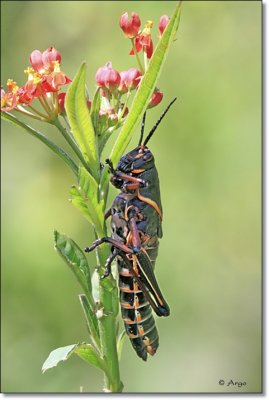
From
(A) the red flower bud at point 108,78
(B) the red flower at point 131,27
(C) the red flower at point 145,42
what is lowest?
(A) the red flower bud at point 108,78

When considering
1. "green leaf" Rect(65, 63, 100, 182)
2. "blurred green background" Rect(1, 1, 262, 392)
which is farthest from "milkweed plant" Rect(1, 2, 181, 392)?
"blurred green background" Rect(1, 1, 262, 392)

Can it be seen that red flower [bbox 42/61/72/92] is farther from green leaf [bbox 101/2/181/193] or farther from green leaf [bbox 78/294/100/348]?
green leaf [bbox 78/294/100/348]

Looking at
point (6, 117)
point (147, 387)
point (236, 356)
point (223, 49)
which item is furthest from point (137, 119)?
point (223, 49)

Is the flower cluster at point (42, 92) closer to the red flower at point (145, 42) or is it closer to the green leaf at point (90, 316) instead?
the red flower at point (145, 42)

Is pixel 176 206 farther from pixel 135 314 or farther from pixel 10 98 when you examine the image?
pixel 10 98

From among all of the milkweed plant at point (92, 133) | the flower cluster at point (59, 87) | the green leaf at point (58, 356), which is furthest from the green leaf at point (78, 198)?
the green leaf at point (58, 356)

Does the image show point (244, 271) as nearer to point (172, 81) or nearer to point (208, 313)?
point (208, 313)

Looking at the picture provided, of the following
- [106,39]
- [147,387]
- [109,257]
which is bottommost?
[147,387]
